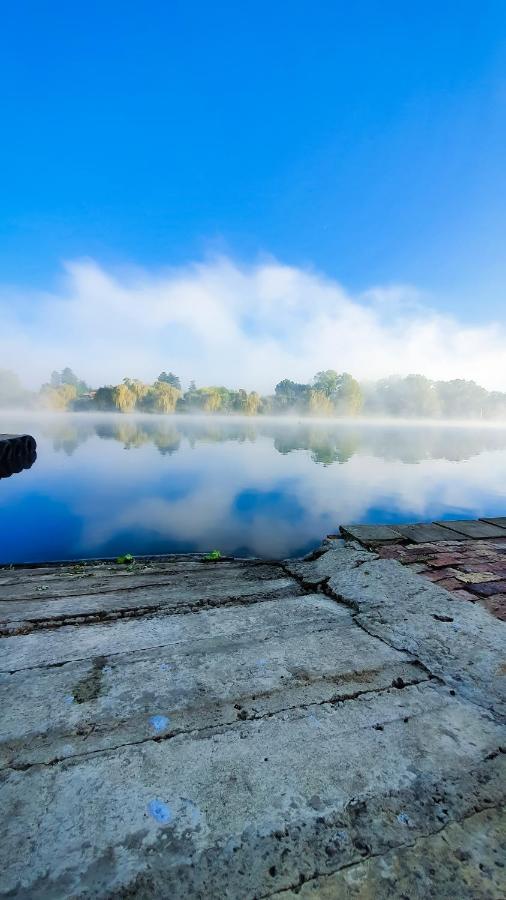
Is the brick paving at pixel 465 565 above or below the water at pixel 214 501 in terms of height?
above

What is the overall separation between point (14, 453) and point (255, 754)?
16.8 feet

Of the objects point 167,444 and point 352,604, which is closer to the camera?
point 352,604

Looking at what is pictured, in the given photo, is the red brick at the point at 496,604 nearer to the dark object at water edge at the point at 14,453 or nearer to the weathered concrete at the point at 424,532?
the weathered concrete at the point at 424,532

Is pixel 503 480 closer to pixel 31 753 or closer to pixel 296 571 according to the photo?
pixel 296 571

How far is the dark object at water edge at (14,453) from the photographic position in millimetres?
4761

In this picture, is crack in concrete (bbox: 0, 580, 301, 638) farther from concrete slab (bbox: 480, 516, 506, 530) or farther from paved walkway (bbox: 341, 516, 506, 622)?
concrete slab (bbox: 480, 516, 506, 530)

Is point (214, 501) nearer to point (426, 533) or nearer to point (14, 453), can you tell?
point (14, 453)

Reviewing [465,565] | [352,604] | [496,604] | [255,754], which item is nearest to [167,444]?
[465,565]

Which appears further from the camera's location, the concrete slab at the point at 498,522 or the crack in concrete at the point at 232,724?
the concrete slab at the point at 498,522

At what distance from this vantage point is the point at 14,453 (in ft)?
16.7

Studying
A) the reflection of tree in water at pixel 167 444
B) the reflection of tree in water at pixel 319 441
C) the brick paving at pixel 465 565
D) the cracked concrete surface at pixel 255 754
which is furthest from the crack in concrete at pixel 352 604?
the reflection of tree in water at pixel 167 444

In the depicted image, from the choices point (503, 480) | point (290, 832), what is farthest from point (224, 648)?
point (503, 480)

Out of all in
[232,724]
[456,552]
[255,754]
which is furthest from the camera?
[456,552]

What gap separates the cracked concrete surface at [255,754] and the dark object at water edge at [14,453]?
9.90 feet
